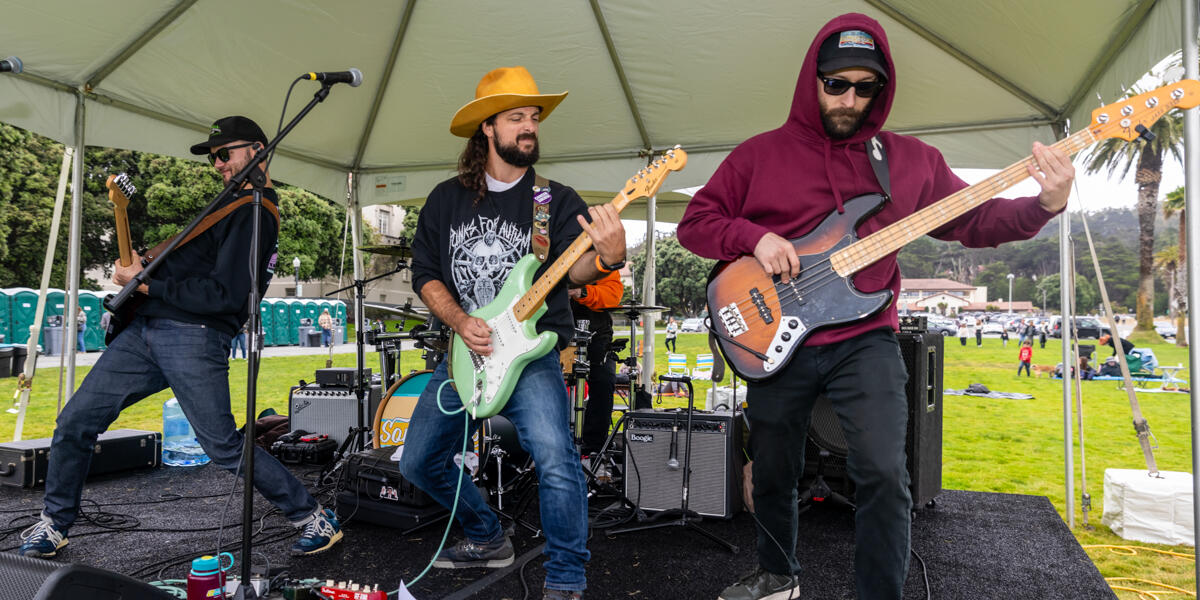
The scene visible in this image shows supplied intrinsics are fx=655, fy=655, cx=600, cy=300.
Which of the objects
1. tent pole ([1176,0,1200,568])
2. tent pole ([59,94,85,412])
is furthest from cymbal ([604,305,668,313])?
tent pole ([59,94,85,412])

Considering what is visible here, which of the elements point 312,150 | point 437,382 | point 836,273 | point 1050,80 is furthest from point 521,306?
point 312,150

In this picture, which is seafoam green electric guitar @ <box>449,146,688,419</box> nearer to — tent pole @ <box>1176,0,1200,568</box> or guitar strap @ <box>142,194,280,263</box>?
guitar strap @ <box>142,194,280,263</box>

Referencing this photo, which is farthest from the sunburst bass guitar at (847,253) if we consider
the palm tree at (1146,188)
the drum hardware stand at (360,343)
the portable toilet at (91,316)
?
the palm tree at (1146,188)

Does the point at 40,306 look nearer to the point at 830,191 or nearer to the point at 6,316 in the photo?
the point at 830,191

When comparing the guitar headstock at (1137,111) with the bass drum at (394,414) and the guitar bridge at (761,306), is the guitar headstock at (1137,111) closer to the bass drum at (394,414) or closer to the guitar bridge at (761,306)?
the guitar bridge at (761,306)

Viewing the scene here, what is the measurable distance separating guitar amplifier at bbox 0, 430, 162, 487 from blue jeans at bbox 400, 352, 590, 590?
2.73 meters

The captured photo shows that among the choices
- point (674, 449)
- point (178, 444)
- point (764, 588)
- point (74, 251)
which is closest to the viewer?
point (764, 588)

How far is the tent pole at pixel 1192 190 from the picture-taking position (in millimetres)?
2510

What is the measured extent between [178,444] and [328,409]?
1.32 meters

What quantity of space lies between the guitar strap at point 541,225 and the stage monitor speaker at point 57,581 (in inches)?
65.2

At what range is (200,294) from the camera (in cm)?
290

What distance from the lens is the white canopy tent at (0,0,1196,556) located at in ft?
13.1

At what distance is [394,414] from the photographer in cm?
487

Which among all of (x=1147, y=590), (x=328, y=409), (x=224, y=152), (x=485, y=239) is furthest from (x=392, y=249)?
(x=1147, y=590)
